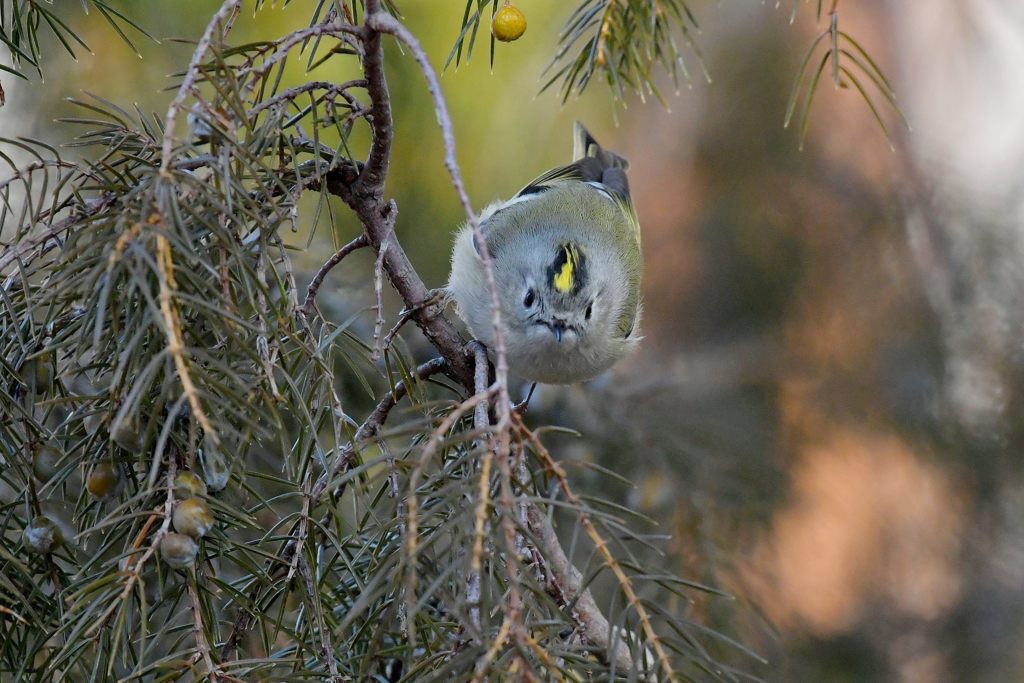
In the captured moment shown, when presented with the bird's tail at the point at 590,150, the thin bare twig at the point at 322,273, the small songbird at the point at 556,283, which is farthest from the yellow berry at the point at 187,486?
the bird's tail at the point at 590,150

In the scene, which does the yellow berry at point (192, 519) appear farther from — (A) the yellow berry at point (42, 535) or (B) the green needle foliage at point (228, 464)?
(A) the yellow berry at point (42, 535)

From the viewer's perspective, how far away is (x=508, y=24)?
4.30ft

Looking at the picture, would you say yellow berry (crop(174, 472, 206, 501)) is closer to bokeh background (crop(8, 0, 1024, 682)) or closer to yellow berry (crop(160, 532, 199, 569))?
yellow berry (crop(160, 532, 199, 569))

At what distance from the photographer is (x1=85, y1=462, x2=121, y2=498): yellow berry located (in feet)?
2.99

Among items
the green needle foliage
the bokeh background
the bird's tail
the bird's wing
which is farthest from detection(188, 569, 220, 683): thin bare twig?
the bird's tail

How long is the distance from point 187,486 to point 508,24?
2.63 ft

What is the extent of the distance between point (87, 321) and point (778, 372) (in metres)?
2.72

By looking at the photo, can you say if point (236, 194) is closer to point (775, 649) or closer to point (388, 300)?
point (775, 649)

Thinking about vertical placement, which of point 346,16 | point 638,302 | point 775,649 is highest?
point 638,302

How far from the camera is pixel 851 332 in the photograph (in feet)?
10.8

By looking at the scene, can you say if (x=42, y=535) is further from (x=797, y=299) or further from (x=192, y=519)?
(x=797, y=299)

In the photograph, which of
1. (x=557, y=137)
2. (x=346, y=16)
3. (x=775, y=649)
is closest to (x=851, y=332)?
(x=557, y=137)

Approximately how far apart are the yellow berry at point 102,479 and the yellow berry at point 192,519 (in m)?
0.15

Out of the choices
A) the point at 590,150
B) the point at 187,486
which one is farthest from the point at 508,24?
→ the point at 590,150
